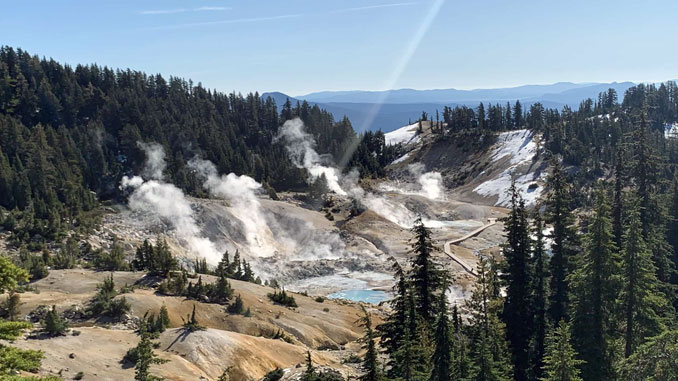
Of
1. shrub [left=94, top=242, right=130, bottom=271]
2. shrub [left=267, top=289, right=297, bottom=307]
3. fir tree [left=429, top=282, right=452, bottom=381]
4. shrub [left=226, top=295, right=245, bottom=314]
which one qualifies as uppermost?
fir tree [left=429, top=282, right=452, bottom=381]

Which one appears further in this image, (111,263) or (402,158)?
(402,158)

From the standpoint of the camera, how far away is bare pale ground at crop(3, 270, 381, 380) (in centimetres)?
2292

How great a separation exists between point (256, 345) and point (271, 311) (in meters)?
8.11

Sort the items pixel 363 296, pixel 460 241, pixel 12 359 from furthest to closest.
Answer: pixel 460 241 < pixel 363 296 < pixel 12 359

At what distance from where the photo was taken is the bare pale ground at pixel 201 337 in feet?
→ 75.2


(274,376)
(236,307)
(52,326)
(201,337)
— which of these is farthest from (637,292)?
(52,326)

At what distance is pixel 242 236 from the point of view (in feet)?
223

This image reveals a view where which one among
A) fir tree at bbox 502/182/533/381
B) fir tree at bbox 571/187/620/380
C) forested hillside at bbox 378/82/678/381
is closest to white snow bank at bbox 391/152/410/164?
forested hillside at bbox 378/82/678/381

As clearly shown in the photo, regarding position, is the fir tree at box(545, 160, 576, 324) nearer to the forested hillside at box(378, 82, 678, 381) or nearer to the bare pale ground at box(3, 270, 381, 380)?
the forested hillside at box(378, 82, 678, 381)

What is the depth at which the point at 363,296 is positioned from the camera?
55000mm

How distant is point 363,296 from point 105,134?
207 ft

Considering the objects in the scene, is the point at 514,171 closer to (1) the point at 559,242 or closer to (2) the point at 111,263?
(1) the point at 559,242

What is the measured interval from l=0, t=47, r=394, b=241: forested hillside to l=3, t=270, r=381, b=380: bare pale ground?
22.5 metres

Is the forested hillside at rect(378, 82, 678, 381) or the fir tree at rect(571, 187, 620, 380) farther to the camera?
the fir tree at rect(571, 187, 620, 380)
